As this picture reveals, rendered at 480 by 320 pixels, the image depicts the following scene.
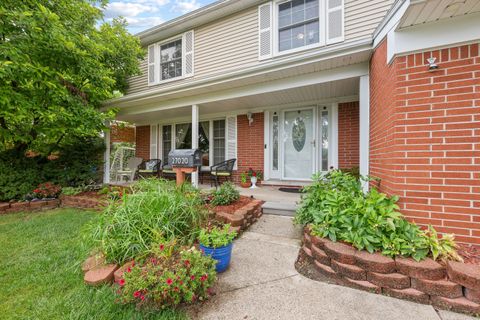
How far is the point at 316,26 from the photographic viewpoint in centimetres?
488

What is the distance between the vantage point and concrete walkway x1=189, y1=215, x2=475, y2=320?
4.99 ft

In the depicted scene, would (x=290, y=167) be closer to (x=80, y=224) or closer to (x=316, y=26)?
(x=316, y=26)

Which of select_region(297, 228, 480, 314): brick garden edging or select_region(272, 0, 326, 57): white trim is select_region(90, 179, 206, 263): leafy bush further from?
select_region(272, 0, 326, 57): white trim

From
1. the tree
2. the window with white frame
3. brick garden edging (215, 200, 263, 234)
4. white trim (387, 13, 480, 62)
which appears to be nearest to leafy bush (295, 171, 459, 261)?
brick garden edging (215, 200, 263, 234)

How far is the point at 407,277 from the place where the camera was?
1.69 metres

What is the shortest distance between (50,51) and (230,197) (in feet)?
15.4

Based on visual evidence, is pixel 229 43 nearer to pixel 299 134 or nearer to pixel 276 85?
pixel 276 85

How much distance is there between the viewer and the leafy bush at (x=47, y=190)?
5039 millimetres

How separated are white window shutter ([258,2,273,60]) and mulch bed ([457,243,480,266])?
16.3 feet

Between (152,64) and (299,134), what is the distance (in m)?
5.53

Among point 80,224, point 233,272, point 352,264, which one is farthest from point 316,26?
point 80,224

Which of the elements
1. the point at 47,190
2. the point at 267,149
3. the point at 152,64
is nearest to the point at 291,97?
the point at 267,149

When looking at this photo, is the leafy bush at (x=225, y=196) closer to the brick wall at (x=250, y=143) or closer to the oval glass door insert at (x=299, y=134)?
the brick wall at (x=250, y=143)

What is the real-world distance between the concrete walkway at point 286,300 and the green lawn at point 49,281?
0.40 m
